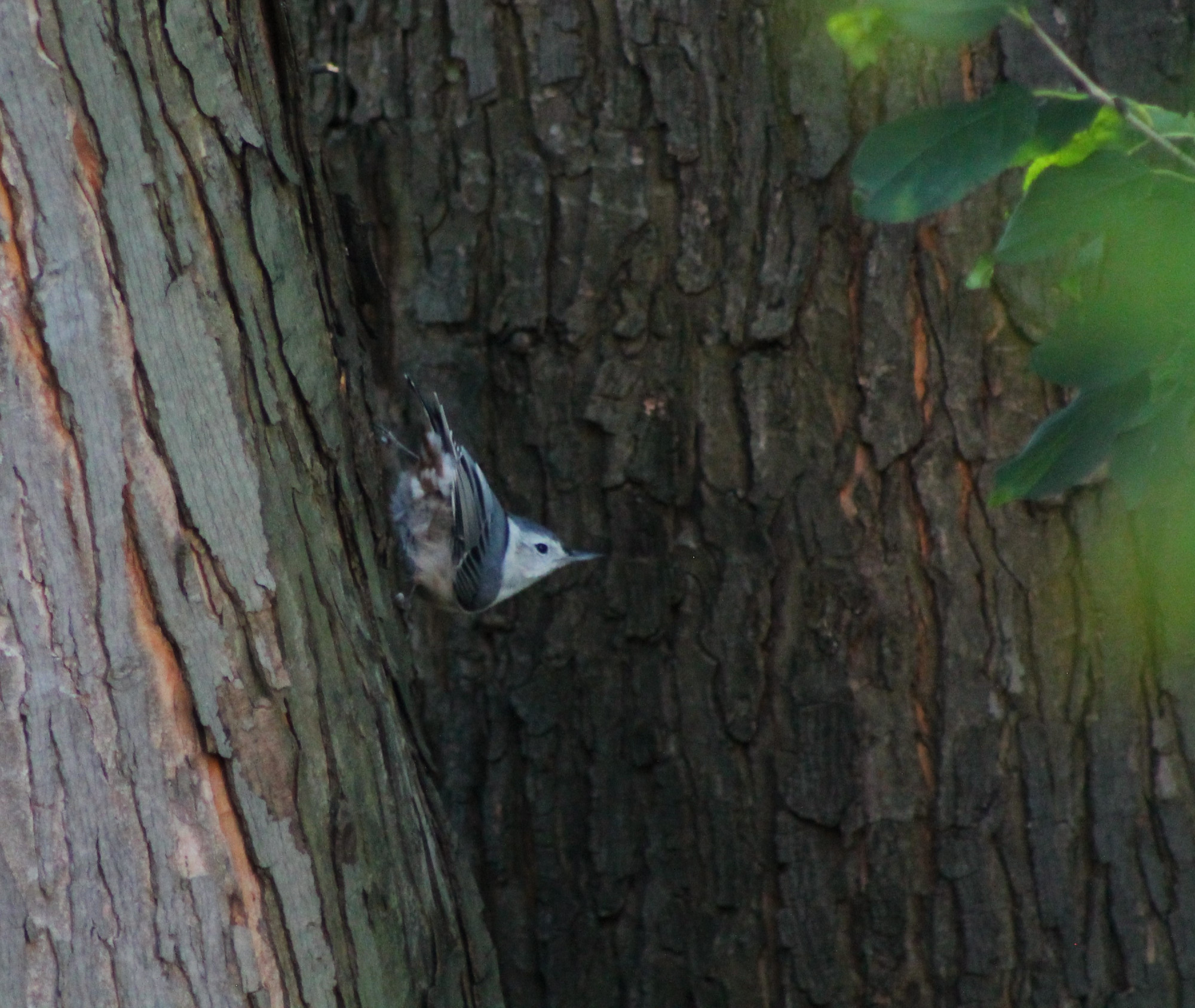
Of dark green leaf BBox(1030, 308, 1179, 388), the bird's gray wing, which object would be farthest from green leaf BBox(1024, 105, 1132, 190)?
the bird's gray wing

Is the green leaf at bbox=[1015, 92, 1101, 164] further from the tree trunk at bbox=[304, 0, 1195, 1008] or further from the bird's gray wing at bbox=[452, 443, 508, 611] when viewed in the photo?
the bird's gray wing at bbox=[452, 443, 508, 611]

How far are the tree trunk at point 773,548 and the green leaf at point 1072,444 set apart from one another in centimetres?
104

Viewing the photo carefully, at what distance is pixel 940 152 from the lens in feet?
3.88

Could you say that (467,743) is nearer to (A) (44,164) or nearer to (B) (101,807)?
(B) (101,807)

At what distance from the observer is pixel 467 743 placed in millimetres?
2605

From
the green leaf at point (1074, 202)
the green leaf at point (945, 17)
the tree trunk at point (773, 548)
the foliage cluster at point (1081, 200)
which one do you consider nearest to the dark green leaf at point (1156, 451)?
the foliage cluster at point (1081, 200)

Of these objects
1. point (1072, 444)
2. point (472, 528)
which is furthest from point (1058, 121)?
point (472, 528)

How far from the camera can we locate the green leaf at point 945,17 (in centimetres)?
106

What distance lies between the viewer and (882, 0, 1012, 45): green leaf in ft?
3.48

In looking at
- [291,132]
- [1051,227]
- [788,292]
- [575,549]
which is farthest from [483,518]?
[1051,227]

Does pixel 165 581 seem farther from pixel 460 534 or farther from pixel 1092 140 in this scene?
pixel 460 534

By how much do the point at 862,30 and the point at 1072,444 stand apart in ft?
1.49

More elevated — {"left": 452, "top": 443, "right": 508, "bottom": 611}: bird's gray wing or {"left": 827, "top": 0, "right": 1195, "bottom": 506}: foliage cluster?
{"left": 452, "top": 443, "right": 508, "bottom": 611}: bird's gray wing

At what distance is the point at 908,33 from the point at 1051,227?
0.26 m
